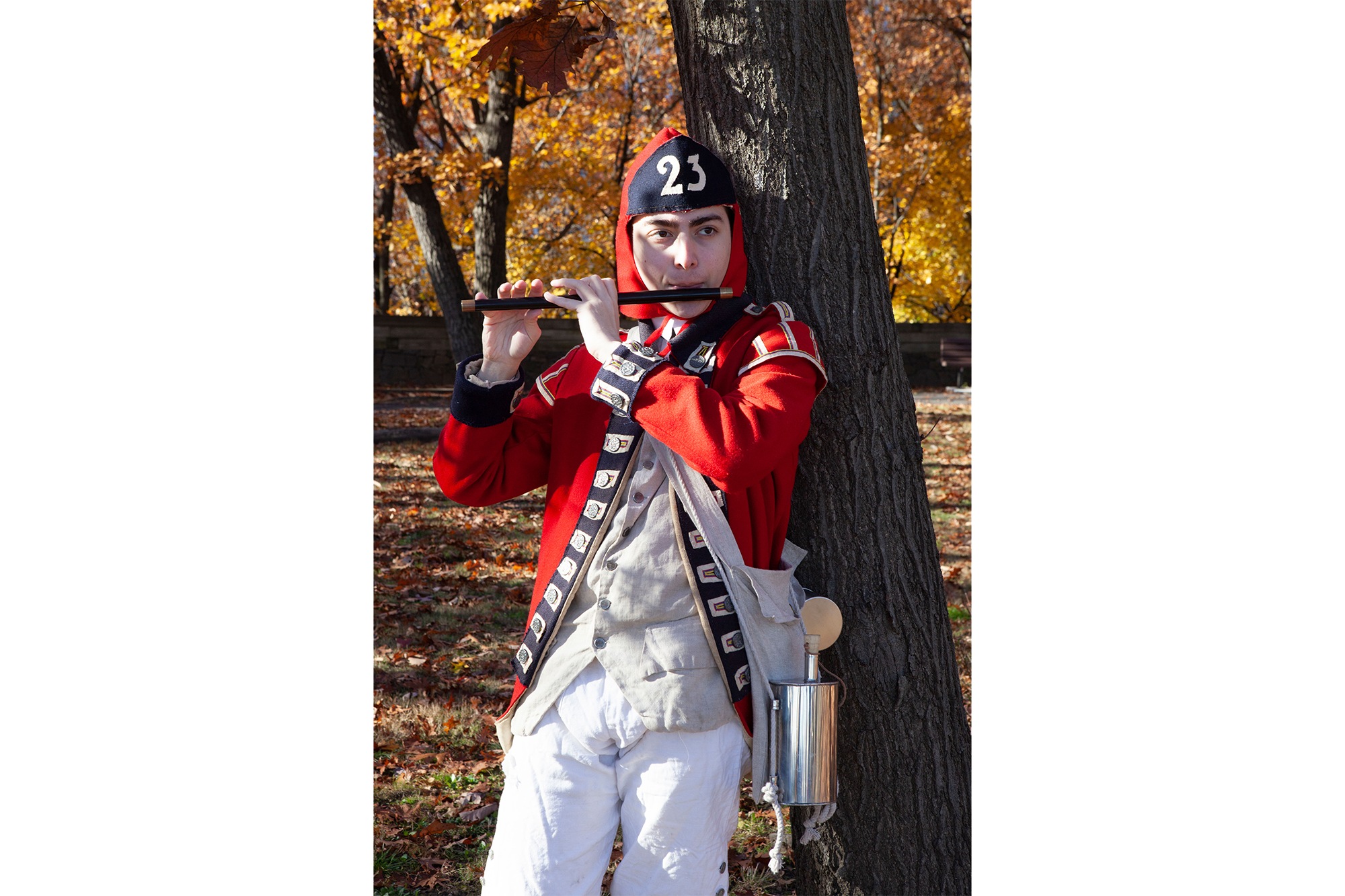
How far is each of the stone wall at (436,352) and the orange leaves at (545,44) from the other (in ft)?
37.0

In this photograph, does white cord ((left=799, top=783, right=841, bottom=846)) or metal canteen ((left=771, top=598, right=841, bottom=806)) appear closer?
metal canteen ((left=771, top=598, right=841, bottom=806))

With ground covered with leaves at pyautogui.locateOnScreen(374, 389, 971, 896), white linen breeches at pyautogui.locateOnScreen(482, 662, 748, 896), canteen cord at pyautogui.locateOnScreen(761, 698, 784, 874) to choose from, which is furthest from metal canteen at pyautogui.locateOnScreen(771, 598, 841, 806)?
ground covered with leaves at pyautogui.locateOnScreen(374, 389, 971, 896)

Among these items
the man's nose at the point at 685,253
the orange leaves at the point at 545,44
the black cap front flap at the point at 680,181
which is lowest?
the man's nose at the point at 685,253

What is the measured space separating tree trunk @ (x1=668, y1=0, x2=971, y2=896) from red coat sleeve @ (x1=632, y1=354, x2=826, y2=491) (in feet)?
1.90

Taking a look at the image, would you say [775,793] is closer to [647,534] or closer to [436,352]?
[647,534]

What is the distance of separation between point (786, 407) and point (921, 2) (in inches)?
710

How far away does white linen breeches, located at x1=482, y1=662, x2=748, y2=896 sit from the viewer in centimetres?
204

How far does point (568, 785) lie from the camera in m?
Answer: 2.06

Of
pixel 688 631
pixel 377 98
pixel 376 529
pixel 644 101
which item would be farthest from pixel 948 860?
pixel 644 101

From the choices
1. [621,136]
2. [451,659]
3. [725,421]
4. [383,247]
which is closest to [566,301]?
Result: [725,421]

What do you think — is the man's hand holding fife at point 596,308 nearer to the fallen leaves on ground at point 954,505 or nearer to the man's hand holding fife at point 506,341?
the man's hand holding fife at point 506,341

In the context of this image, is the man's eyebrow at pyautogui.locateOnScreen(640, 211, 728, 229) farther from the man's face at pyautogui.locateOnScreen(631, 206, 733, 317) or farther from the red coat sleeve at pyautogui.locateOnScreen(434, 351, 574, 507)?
the red coat sleeve at pyautogui.locateOnScreen(434, 351, 574, 507)

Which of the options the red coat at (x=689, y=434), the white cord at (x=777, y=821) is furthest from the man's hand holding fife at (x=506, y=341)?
the white cord at (x=777, y=821)

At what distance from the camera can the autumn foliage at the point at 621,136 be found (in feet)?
35.2
